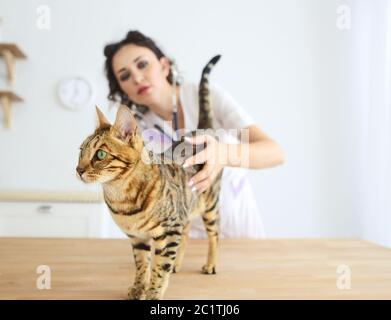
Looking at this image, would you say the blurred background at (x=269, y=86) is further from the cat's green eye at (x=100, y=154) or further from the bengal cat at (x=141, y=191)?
the cat's green eye at (x=100, y=154)

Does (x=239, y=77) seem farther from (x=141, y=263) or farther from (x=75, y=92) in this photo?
(x=141, y=263)

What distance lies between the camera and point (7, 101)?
2.08 meters

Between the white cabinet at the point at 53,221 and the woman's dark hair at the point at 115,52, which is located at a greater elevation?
the woman's dark hair at the point at 115,52

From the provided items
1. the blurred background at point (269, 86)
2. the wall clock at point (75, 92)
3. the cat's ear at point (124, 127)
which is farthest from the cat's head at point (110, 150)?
the wall clock at point (75, 92)

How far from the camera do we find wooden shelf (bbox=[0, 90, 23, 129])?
6.66 ft

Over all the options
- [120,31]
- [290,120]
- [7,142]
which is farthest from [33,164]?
[290,120]

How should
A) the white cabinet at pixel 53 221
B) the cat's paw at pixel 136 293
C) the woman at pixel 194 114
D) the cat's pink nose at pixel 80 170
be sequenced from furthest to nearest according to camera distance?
the white cabinet at pixel 53 221 → the woman at pixel 194 114 → the cat's paw at pixel 136 293 → the cat's pink nose at pixel 80 170

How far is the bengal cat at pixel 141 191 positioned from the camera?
0.57m

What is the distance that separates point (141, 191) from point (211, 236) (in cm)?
28

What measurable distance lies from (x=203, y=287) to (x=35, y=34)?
1.87 metres

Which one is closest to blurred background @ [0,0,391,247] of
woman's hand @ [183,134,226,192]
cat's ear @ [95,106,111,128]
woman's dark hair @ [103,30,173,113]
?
woman's dark hair @ [103,30,173,113]

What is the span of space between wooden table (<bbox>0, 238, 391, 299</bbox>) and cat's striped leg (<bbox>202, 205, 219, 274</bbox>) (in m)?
0.02

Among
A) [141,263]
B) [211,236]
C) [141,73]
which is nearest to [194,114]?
[141,73]
